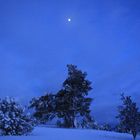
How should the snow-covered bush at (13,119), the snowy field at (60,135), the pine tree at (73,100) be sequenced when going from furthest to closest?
the pine tree at (73,100) → the snow-covered bush at (13,119) → the snowy field at (60,135)

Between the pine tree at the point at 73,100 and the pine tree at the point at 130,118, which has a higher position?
the pine tree at the point at 73,100

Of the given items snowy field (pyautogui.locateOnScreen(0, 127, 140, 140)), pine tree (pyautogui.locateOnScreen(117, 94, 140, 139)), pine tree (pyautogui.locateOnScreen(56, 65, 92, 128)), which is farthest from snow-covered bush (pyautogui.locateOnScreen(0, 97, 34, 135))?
pine tree (pyautogui.locateOnScreen(56, 65, 92, 128))

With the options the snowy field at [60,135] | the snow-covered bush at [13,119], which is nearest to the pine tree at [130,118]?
the snowy field at [60,135]

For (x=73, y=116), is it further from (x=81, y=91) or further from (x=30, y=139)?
(x=30, y=139)

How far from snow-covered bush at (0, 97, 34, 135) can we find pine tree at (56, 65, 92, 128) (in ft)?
79.6

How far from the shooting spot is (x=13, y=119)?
26.3 meters

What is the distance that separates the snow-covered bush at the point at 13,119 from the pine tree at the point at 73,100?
24.3 m

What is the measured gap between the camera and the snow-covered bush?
25.7 metres

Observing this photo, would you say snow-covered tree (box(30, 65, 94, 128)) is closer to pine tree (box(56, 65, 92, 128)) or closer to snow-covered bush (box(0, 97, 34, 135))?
pine tree (box(56, 65, 92, 128))

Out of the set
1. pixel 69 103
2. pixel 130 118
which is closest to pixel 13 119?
pixel 130 118

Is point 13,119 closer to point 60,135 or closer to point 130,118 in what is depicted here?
point 60,135

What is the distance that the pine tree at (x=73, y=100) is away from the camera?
2040 inches

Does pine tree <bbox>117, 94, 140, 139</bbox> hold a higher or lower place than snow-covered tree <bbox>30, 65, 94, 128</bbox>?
lower

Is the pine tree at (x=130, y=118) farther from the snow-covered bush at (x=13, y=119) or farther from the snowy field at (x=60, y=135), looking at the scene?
the snow-covered bush at (x=13, y=119)
